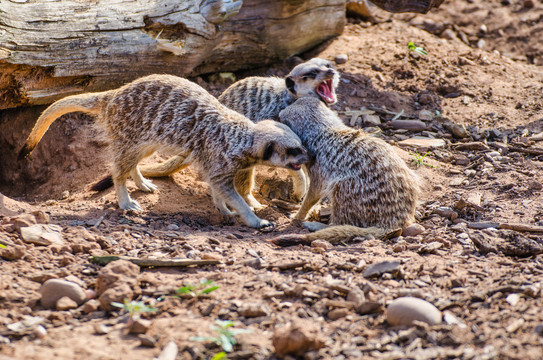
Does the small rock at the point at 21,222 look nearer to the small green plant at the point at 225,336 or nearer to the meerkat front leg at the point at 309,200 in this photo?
the small green plant at the point at 225,336

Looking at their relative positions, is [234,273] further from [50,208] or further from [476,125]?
[476,125]

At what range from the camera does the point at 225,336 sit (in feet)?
7.16

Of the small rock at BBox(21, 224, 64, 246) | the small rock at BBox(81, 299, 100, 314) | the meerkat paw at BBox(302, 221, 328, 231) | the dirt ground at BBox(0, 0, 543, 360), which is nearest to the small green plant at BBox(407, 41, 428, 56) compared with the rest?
the dirt ground at BBox(0, 0, 543, 360)

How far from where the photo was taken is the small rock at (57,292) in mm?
2559

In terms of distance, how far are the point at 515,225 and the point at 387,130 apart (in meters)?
2.37

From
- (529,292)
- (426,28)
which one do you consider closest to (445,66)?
(426,28)

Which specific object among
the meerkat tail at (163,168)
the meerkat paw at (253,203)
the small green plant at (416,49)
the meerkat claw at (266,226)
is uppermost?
the small green plant at (416,49)

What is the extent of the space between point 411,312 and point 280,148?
7.34 feet

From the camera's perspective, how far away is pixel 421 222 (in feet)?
13.8

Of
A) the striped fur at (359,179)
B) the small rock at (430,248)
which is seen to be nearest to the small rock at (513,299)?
the small rock at (430,248)

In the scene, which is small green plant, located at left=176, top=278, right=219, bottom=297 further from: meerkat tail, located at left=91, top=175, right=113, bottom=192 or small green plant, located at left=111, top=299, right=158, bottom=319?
meerkat tail, located at left=91, top=175, right=113, bottom=192

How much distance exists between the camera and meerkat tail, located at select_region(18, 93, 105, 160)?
4.42 metres

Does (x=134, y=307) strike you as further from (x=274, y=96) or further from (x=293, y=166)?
(x=274, y=96)

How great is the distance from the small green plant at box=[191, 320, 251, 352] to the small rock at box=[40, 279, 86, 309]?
0.78 m
